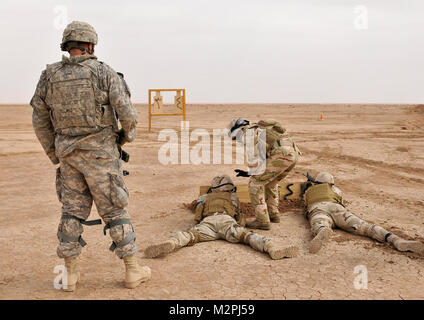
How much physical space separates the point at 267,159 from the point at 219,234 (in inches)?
46.5

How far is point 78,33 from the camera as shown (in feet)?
10.4

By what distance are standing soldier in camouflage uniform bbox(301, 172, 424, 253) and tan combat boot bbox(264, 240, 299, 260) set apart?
261 millimetres

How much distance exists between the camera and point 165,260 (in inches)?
159

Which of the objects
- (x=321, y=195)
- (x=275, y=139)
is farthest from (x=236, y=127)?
(x=321, y=195)

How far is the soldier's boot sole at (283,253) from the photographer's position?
399 cm

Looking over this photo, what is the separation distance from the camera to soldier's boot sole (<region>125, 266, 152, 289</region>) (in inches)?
133

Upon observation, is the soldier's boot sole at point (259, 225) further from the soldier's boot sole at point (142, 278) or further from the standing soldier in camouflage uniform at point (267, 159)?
the soldier's boot sole at point (142, 278)

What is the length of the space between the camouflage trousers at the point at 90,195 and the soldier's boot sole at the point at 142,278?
9.6 inches

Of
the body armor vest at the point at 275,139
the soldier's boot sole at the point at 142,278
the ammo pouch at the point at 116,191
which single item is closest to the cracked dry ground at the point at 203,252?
the soldier's boot sole at the point at 142,278

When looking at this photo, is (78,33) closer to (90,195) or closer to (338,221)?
(90,195)

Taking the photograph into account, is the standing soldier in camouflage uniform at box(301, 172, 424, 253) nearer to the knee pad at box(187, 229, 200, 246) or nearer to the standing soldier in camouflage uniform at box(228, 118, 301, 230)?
the standing soldier in camouflage uniform at box(228, 118, 301, 230)

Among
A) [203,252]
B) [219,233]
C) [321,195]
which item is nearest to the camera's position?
[203,252]
